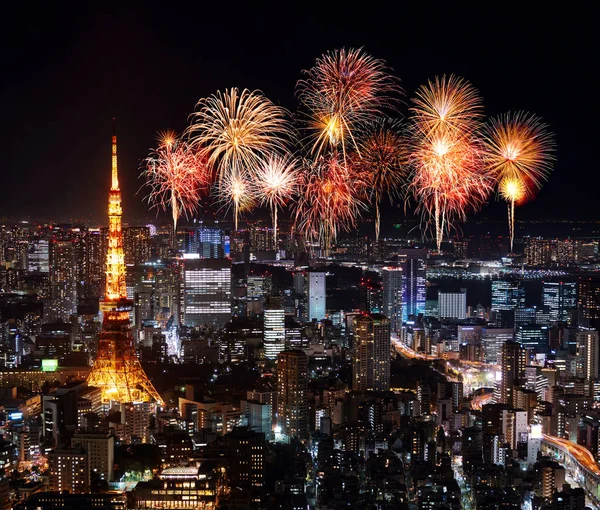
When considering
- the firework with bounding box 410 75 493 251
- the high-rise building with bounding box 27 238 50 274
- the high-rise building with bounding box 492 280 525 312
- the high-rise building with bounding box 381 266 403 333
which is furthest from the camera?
the high-rise building with bounding box 27 238 50 274

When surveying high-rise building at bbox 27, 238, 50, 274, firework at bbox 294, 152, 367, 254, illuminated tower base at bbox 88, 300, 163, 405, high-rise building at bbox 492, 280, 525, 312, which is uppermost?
firework at bbox 294, 152, 367, 254

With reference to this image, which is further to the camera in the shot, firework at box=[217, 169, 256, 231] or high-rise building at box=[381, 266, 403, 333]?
high-rise building at box=[381, 266, 403, 333]

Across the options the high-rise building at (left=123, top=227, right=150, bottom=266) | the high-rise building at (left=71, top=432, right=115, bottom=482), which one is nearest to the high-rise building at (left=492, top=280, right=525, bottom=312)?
the high-rise building at (left=123, top=227, right=150, bottom=266)

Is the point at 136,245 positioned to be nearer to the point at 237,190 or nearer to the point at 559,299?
the point at 559,299

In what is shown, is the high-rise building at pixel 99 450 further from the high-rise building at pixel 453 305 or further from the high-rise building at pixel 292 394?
the high-rise building at pixel 453 305

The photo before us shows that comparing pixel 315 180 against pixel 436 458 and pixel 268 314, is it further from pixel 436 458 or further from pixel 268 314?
pixel 268 314

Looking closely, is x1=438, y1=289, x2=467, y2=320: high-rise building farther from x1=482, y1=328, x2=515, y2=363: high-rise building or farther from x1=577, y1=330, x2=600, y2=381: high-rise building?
x1=577, y1=330, x2=600, y2=381: high-rise building

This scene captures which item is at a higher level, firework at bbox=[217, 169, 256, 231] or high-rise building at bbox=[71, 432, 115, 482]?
firework at bbox=[217, 169, 256, 231]
